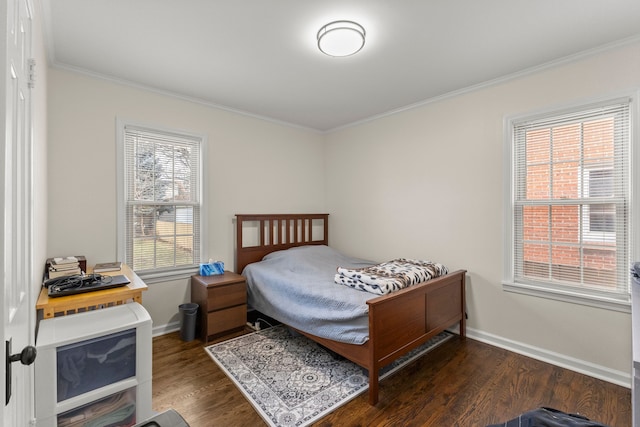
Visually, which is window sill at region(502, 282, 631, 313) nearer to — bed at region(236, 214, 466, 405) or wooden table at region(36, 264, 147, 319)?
bed at region(236, 214, 466, 405)

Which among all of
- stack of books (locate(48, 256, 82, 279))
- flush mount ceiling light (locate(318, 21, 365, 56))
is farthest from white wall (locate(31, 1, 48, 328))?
flush mount ceiling light (locate(318, 21, 365, 56))

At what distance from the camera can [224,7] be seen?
6.09ft

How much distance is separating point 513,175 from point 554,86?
768 millimetres

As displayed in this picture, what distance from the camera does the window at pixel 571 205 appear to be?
2.30 meters

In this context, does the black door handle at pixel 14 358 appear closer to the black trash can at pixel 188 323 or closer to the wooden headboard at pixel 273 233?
the black trash can at pixel 188 323

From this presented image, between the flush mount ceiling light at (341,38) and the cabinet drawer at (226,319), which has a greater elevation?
the flush mount ceiling light at (341,38)

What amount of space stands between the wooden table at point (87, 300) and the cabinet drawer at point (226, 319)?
0.96 m

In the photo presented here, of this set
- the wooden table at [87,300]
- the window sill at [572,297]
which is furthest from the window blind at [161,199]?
the window sill at [572,297]

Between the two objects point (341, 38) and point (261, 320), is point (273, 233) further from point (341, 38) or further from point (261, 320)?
point (341, 38)

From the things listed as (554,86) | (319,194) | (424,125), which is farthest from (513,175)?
(319,194)

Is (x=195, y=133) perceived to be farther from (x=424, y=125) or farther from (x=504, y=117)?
(x=504, y=117)

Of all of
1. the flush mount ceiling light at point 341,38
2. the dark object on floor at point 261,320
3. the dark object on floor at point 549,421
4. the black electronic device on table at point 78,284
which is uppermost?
the flush mount ceiling light at point 341,38

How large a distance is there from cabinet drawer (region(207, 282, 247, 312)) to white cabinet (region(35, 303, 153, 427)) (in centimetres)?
116

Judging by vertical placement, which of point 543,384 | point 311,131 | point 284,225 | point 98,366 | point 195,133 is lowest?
point 543,384
